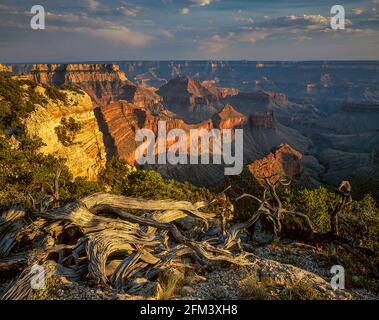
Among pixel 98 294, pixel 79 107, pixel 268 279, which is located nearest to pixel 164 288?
pixel 98 294

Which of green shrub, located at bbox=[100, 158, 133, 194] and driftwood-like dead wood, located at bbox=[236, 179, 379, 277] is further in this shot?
green shrub, located at bbox=[100, 158, 133, 194]

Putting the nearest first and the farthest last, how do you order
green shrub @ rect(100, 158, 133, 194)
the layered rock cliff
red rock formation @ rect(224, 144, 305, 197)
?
the layered rock cliff
green shrub @ rect(100, 158, 133, 194)
red rock formation @ rect(224, 144, 305, 197)

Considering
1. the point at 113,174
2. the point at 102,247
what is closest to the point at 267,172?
the point at 113,174

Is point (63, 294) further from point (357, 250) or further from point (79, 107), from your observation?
point (79, 107)

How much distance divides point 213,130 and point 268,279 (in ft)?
465

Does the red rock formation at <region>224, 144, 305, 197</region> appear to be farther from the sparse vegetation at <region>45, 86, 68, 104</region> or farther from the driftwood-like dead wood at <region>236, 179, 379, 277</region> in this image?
the sparse vegetation at <region>45, 86, 68, 104</region>

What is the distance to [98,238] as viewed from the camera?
503 inches

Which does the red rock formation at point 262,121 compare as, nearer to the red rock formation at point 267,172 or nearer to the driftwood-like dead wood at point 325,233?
the red rock formation at point 267,172

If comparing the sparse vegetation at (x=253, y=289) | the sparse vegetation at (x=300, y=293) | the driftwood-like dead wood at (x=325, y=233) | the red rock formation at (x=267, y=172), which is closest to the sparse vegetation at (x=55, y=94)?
the red rock formation at (x=267, y=172)

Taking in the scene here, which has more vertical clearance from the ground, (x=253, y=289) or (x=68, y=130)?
(x=68, y=130)

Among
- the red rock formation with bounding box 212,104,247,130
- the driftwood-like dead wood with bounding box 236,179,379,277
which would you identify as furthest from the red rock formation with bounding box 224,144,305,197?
the red rock formation with bounding box 212,104,247,130

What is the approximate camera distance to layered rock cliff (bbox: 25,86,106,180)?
1506 inches

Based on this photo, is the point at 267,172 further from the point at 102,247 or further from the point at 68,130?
the point at 102,247

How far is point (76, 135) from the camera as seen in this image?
145 feet
